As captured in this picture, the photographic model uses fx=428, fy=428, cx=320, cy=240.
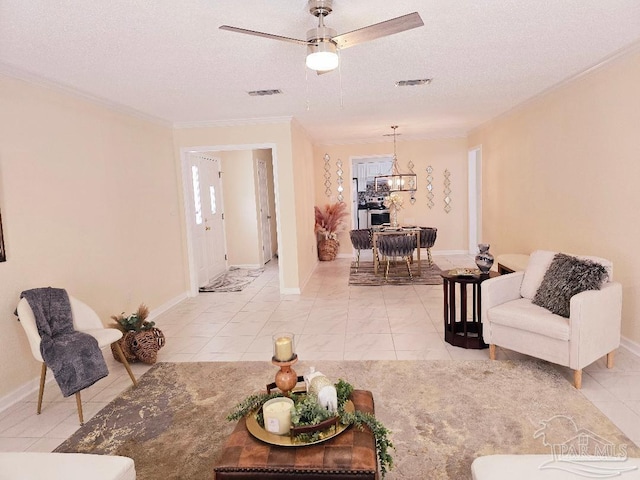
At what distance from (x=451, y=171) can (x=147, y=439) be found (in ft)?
25.4

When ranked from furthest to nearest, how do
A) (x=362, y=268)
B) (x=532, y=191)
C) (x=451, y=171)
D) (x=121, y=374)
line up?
(x=451, y=171), (x=362, y=268), (x=532, y=191), (x=121, y=374)

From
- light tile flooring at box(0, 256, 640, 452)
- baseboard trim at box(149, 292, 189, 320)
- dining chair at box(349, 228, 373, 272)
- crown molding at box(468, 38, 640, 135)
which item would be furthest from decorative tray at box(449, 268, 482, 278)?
dining chair at box(349, 228, 373, 272)

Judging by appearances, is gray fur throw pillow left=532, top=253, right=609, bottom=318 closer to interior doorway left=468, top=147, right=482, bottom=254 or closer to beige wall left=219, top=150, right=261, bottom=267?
interior doorway left=468, top=147, right=482, bottom=254

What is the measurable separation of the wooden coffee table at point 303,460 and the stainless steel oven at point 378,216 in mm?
9748

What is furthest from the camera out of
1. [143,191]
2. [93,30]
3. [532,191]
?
[532,191]

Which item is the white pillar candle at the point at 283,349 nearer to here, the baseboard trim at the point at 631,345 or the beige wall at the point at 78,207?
the beige wall at the point at 78,207

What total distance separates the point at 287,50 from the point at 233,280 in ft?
15.7

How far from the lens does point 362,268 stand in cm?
796

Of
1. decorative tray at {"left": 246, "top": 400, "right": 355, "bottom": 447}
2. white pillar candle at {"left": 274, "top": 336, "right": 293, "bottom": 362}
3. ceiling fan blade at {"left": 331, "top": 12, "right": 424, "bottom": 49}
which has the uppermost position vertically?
ceiling fan blade at {"left": 331, "top": 12, "right": 424, "bottom": 49}

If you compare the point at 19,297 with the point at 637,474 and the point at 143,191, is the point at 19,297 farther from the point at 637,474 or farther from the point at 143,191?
the point at 637,474

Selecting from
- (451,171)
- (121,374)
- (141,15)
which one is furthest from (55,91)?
(451,171)

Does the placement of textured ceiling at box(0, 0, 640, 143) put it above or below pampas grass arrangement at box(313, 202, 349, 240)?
above

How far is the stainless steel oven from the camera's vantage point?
11.3 m

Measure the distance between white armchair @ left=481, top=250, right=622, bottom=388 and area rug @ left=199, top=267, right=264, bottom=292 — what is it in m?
4.06
